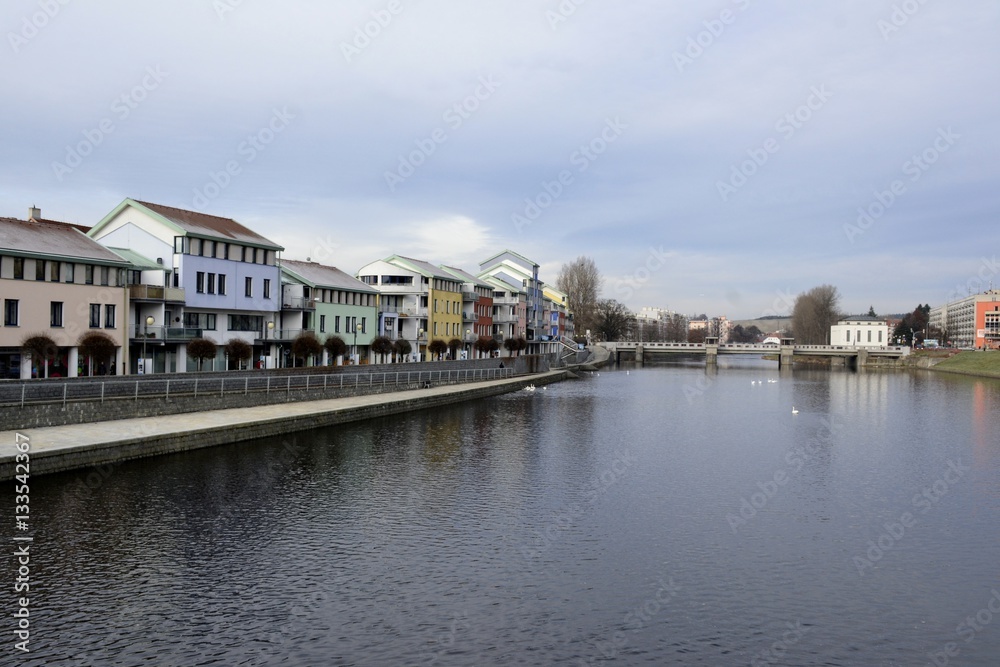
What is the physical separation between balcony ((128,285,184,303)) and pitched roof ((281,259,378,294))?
16.4 meters

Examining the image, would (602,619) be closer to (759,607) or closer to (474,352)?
(759,607)

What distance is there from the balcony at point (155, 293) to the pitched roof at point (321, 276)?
647 inches

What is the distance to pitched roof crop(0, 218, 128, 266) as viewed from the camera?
43.2 metres

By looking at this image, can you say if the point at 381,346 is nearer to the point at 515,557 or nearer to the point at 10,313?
the point at 10,313

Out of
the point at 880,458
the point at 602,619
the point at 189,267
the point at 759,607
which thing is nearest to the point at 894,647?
the point at 759,607

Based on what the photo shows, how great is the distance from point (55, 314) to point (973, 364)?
427 ft

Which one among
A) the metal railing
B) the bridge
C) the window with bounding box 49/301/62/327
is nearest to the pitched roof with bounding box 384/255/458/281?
the metal railing

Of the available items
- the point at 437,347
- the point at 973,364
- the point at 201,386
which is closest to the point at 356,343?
the point at 437,347

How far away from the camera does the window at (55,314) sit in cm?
4444

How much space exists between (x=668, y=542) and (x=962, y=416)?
A: 46530 millimetres

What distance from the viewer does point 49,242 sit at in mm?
45719

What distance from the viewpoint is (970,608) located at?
1808cm

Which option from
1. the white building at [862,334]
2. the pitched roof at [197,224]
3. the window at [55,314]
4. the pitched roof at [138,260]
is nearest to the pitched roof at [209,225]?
the pitched roof at [197,224]

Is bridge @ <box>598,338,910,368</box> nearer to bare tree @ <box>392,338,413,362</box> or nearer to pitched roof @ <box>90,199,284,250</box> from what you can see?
bare tree @ <box>392,338,413,362</box>
